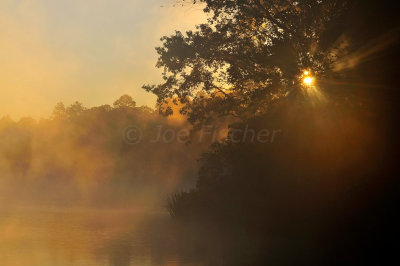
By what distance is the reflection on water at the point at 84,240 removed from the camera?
17828 mm

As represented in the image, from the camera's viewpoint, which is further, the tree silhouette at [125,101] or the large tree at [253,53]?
the tree silhouette at [125,101]

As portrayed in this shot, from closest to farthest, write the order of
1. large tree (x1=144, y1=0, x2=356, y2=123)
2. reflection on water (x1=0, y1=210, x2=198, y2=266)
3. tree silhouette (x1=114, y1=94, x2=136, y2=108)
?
reflection on water (x1=0, y1=210, x2=198, y2=266), large tree (x1=144, y1=0, x2=356, y2=123), tree silhouette (x1=114, y1=94, x2=136, y2=108)

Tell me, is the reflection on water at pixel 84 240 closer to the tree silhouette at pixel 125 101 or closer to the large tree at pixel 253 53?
Answer: the large tree at pixel 253 53

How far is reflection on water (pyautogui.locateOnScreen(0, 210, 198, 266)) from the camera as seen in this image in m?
17.8

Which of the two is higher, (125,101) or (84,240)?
(125,101)

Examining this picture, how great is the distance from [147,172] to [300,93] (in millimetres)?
38805

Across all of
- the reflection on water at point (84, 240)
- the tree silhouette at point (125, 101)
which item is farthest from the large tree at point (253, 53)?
the tree silhouette at point (125, 101)

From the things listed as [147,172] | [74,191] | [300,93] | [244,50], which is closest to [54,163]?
[74,191]

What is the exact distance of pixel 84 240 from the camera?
23047 mm

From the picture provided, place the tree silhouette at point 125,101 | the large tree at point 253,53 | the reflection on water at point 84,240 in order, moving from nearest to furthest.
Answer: the reflection on water at point 84,240 → the large tree at point 253,53 → the tree silhouette at point 125,101

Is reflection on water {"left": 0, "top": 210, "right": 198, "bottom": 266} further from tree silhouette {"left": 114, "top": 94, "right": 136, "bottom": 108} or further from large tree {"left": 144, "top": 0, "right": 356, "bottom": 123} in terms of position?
tree silhouette {"left": 114, "top": 94, "right": 136, "bottom": 108}

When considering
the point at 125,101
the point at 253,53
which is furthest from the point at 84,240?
the point at 125,101

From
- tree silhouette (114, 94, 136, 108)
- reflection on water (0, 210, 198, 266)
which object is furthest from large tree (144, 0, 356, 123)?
tree silhouette (114, 94, 136, 108)

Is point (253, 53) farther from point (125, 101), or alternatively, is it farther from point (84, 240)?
point (125, 101)
